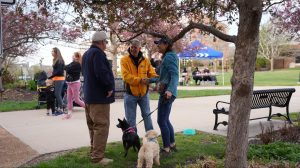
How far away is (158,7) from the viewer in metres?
6.30

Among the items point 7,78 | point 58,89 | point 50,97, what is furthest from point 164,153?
point 7,78

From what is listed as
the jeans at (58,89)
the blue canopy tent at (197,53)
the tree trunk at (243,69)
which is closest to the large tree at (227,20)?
the tree trunk at (243,69)

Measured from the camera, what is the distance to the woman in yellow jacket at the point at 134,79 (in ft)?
20.7

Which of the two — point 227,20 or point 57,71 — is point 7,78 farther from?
point 227,20

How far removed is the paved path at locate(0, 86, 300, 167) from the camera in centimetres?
760

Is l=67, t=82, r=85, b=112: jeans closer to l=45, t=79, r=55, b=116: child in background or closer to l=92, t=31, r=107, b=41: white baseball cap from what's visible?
l=45, t=79, r=55, b=116: child in background

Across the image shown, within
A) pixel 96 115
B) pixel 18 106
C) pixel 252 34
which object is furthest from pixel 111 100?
pixel 18 106

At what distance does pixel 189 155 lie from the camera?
20.5 ft

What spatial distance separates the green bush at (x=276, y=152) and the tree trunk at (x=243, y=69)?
1433 mm

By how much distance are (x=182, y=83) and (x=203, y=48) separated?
11.8 ft

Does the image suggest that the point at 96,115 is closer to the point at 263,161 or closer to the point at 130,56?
the point at 130,56

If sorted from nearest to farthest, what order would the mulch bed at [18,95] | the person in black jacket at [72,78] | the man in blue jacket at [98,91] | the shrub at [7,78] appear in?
the man in blue jacket at [98,91] → the person in black jacket at [72,78] → the mulch bed at [18,95] → the shrub at [7,78]

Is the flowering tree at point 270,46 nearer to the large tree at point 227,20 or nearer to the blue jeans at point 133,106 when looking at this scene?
the large tree at point 227,20

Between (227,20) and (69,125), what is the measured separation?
4.76 metres
